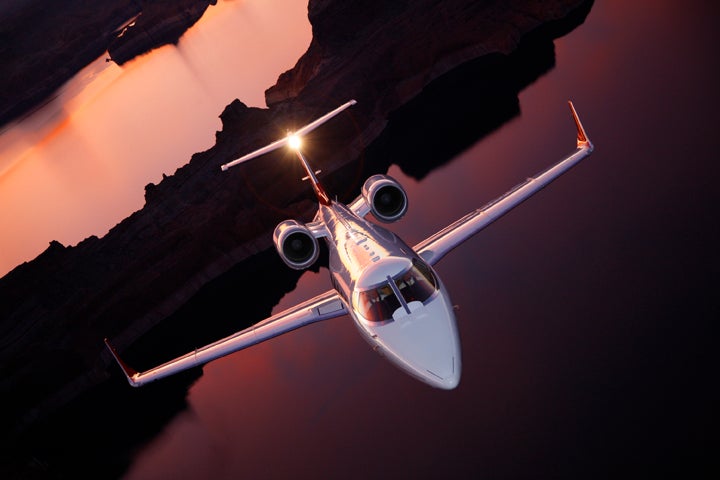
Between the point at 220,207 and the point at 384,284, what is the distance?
26.3 metres

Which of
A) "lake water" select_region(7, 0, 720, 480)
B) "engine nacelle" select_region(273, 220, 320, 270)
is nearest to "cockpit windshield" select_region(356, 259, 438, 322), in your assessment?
"lake water" select_region(7, 0, 720, 480)

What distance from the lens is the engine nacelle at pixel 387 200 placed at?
2572cm

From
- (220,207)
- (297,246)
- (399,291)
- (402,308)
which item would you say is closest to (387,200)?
(297,246)

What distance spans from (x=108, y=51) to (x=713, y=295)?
139070mm

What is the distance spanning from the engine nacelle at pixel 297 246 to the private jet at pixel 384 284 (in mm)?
46

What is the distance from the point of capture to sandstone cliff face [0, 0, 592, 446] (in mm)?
37188

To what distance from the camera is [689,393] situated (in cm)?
1811

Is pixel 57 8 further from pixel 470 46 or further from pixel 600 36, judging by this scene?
pixel 600 36

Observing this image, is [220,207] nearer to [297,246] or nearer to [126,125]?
[297,246]

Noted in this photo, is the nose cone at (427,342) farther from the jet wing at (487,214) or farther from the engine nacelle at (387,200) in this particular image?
the engine nacelle at (387,200)

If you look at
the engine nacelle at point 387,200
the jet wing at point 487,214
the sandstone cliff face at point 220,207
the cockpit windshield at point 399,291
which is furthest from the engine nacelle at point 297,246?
the sandstone cliff face at point 220,207

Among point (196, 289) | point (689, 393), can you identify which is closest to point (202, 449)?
point (196, 289)

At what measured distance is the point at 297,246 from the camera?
85.4 feet

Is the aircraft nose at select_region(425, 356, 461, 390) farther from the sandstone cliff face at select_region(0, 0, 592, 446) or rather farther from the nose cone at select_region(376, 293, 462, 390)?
the sandstone cliff face at select_region(0, 0, 592, 446)
